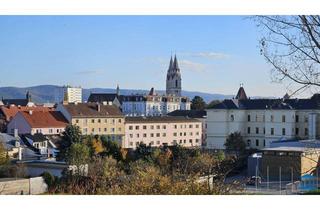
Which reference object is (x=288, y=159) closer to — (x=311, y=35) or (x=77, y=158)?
(x=77, y=158)

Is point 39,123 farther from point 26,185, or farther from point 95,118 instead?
point 26,185

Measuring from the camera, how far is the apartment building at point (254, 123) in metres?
11.3

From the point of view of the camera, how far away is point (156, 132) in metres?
10.8

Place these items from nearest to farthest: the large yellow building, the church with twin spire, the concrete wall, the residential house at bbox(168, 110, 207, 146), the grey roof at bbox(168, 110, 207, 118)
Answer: the concrete wall
the large yellow building
the residential house at bbox(168, 110, 207, 146)
the grey roof at bbox(168, 110, 207, 118)
the church with twin spire

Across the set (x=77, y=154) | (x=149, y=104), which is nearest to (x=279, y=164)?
(x=77, y=154)

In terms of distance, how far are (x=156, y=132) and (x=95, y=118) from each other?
4.44 feet

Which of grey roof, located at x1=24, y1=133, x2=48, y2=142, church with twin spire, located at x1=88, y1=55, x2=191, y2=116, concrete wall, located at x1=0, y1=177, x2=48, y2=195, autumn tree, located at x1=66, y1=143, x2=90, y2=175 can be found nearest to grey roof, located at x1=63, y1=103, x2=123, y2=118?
grey roof, located at x1=24, y1=133, x2=48, y2=142

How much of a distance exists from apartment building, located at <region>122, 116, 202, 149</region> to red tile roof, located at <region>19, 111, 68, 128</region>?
140cm

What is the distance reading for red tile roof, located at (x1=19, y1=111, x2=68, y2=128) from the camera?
10.5 meters

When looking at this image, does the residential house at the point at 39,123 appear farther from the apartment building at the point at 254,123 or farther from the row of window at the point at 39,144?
the apartment building at the point at 254,123

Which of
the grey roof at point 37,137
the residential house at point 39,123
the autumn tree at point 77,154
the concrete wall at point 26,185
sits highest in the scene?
the residential house at point 39,123

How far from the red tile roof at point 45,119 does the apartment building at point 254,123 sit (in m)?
3.30

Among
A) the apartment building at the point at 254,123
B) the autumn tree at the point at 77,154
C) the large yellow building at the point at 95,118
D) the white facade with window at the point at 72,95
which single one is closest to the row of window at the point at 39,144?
the large yellow building at the point at 95,118

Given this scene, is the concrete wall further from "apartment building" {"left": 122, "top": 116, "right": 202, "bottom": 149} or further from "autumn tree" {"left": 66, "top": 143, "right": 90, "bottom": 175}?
"apartment building" {"left": 122, "top": 116, "right": 202, "bottom": 149}
